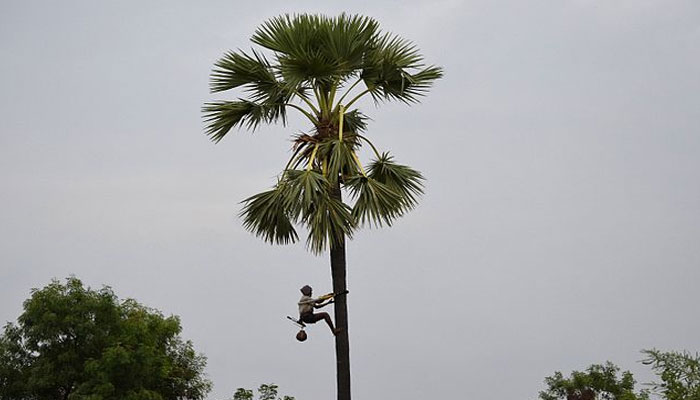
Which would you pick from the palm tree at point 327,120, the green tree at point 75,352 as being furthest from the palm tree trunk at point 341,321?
the green tree at point 75,352

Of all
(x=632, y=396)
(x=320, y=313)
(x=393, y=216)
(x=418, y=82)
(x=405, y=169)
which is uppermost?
(x=418, y=82)

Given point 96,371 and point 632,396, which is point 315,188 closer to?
point 632,396

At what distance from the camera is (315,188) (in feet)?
48.4

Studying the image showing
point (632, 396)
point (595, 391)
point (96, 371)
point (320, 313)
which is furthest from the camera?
point (595, 391)

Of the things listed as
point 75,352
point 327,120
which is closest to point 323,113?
point 327,120

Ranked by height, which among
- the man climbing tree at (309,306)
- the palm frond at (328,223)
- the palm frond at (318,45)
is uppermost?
the palm frond at (318,45)

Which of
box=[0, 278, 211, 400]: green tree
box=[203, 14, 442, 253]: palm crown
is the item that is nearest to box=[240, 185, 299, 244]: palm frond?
box=[203, 14, 442, 253]: palm crown

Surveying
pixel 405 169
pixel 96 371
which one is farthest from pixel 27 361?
pixel 405 169

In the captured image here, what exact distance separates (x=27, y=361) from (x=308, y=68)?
14146 mm

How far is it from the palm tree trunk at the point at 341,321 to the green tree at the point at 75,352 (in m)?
11.1

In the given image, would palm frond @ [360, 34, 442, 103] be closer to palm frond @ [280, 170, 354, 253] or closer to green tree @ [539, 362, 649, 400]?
palm frond @ [280, 170, 354, 253]

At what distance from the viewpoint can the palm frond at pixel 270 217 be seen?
1521cm

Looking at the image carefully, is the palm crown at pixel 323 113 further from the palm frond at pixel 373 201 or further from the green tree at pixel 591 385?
the green tree at pixel 591 385

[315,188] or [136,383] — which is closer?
[315,188]
